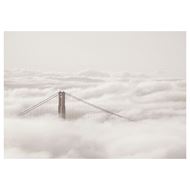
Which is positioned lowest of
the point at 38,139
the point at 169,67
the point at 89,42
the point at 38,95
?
the point at 38,139

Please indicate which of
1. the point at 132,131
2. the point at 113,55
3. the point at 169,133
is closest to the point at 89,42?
the point at 113,55

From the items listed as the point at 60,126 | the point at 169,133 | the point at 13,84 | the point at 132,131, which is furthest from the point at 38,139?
the point at 169,133

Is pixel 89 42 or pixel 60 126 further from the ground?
pixel 89 42

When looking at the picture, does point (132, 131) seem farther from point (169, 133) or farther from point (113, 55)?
point (113, 55)

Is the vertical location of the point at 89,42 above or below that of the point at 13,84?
above

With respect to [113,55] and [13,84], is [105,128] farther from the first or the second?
[13,84]

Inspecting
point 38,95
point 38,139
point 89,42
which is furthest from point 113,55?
point 38,139
